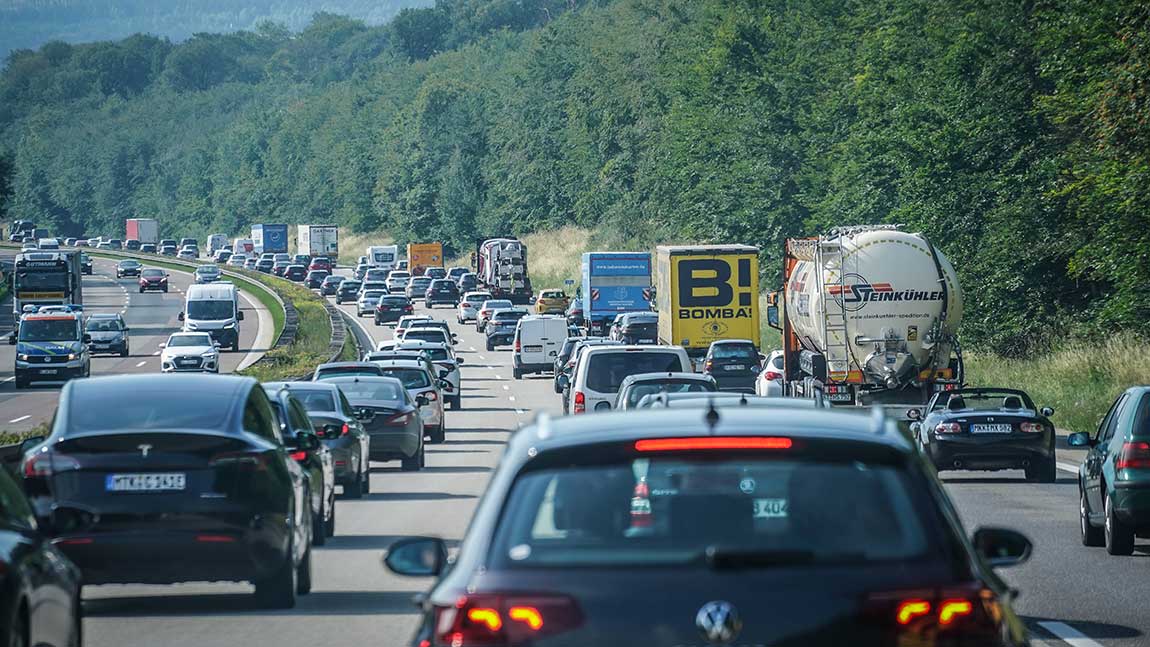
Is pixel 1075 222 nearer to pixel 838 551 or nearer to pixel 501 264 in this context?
pixel 838 551

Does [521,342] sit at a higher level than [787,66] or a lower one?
lower

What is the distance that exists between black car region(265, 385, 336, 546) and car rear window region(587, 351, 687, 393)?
9.89 m

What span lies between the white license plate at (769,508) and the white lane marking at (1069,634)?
5525mm

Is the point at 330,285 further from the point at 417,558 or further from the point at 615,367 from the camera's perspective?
the point at 417,558

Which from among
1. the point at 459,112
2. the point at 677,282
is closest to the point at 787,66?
the point at 677,282

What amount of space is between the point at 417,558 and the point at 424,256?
5209 inches

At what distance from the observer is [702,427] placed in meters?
6.14

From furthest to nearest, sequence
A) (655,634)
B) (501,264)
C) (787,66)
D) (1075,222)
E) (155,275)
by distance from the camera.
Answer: (155,275), (501,264), (787,66), (1075,222), (655,634)

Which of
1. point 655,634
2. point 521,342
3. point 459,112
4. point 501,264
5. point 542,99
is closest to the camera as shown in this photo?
point 655,634

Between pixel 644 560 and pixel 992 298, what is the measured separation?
49740 mm

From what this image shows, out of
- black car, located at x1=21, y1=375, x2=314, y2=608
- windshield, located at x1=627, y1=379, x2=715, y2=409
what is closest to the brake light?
black car, located at x1=21, y1=375, x2=314, y2=608

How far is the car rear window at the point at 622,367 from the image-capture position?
94.7 feet

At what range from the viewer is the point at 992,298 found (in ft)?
178

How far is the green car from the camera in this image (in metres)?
16.3
